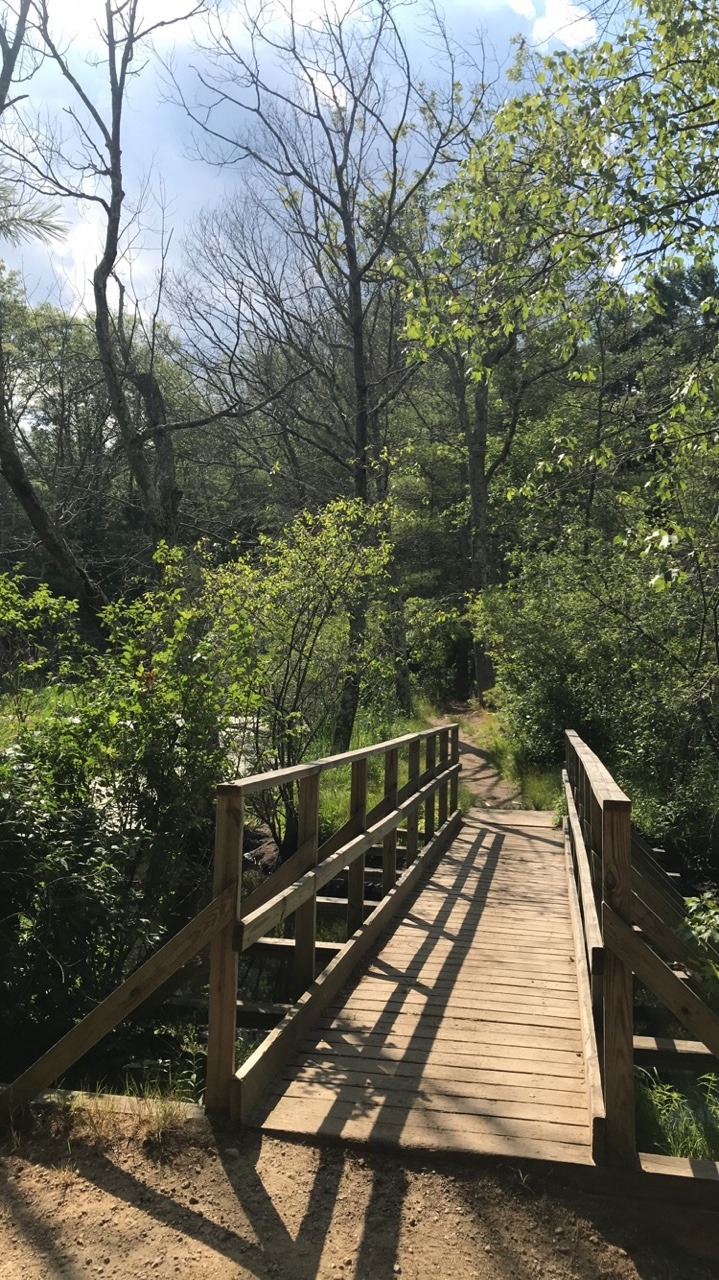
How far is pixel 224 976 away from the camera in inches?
131

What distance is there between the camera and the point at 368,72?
13.9 metres

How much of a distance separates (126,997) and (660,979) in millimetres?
2027

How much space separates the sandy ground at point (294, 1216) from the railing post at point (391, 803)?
336 cm

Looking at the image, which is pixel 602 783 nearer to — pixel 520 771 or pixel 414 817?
pixel 414 817

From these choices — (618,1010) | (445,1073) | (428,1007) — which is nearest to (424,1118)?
(445,1073)

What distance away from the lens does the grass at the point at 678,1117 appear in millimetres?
3992

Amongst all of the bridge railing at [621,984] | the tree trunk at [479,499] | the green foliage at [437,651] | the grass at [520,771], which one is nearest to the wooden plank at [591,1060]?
the bridge railing at [621,984]

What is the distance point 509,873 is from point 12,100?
962 cm

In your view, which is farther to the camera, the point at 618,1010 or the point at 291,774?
the point at 291,774

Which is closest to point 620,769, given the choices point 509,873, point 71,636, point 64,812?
point 509,873

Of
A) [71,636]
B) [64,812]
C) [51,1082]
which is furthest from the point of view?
[71,636]

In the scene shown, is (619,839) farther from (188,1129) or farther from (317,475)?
(317,475)

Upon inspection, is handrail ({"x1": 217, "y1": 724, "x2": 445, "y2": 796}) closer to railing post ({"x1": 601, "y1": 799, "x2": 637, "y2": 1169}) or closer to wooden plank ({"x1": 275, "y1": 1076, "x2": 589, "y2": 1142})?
wooden plank ({"x1": 275, "y1": 1076, "x2": 589, "y2": 1142})

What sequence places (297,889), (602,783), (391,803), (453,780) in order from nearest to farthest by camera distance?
1. (602,783)
2. (297,889)
3. (391,803)
4. (453,780)
